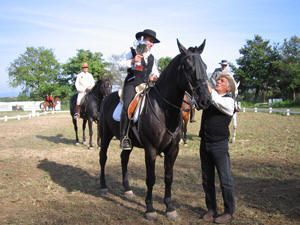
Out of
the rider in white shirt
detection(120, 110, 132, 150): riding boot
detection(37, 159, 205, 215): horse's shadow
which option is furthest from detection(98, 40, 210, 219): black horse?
the rider in white shirt

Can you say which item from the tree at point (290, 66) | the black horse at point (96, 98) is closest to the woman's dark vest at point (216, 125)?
the black horse at point (96, 98)

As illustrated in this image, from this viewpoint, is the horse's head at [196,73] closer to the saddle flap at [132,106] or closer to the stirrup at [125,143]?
the saddle flap at [132,106]

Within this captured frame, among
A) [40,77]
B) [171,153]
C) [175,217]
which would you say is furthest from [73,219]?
[40,77]

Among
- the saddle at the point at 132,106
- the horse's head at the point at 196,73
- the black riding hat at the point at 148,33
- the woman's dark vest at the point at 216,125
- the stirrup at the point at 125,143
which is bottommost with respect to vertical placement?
the stirrup at the point at 125,143

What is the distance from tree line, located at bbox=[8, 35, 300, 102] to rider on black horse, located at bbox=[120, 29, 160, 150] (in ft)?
150

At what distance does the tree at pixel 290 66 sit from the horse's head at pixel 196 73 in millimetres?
43868

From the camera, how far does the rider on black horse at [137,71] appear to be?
461 cm

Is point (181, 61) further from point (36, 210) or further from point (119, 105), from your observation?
point (36, 210)

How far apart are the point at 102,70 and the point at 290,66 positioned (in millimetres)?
37276

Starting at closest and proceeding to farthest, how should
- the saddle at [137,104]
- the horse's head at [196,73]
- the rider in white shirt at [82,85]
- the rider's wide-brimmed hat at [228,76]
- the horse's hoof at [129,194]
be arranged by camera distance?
the horse's head at [196,73], the rider's wide-brimmed hat at [228,76], the saddle at [137,104], the horse's hoof at [129,194], the rider in white shirt at [82,85]

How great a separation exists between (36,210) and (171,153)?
8.86 feet

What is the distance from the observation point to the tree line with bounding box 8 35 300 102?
161 ft

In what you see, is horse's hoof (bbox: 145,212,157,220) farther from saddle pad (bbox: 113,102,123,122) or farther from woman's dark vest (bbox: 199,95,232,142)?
saddle pad (bbox: 113,102,123,122)

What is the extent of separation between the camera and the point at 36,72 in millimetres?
54312
